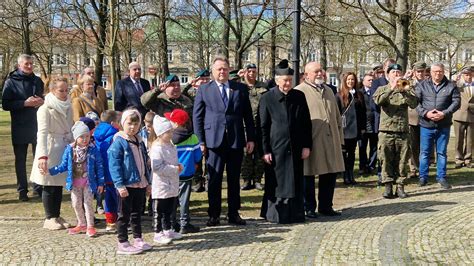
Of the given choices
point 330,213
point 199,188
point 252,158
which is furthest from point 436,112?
point 199,188

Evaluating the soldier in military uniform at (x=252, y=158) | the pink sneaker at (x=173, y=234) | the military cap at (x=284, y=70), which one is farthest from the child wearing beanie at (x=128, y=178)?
the soldier in military uniform at (x=252, y=158)

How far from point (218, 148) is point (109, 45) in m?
8.18

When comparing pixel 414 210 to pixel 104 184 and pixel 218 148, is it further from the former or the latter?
pixel 104 184

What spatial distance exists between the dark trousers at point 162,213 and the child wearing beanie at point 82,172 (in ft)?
2.37

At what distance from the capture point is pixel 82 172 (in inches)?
242

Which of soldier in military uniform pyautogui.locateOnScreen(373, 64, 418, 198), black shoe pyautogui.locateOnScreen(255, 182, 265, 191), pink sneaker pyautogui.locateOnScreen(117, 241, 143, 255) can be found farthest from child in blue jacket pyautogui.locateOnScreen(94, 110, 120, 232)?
soldier in military uniform pyautogui.locateOnScreen(373, 64, 418, 198)

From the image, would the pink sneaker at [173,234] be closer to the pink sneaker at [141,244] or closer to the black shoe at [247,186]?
the pink sneaker at [141,244]

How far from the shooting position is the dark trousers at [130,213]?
5.45 m

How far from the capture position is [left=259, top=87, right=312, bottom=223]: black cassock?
21.5 ft

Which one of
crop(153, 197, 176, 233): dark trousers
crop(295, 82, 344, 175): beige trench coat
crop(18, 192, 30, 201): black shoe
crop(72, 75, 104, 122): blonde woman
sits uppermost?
crop(72, 75, 104, 122): blonde woman

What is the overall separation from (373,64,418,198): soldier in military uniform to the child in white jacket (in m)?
3.74

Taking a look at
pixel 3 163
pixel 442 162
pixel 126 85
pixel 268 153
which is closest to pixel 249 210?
pixel 268 153

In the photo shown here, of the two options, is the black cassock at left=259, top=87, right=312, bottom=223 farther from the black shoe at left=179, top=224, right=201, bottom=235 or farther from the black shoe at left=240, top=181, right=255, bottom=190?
the black shoe at left=240, top=181, right=255, bottom=190

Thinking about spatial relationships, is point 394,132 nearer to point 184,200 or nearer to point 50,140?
point 184,200
